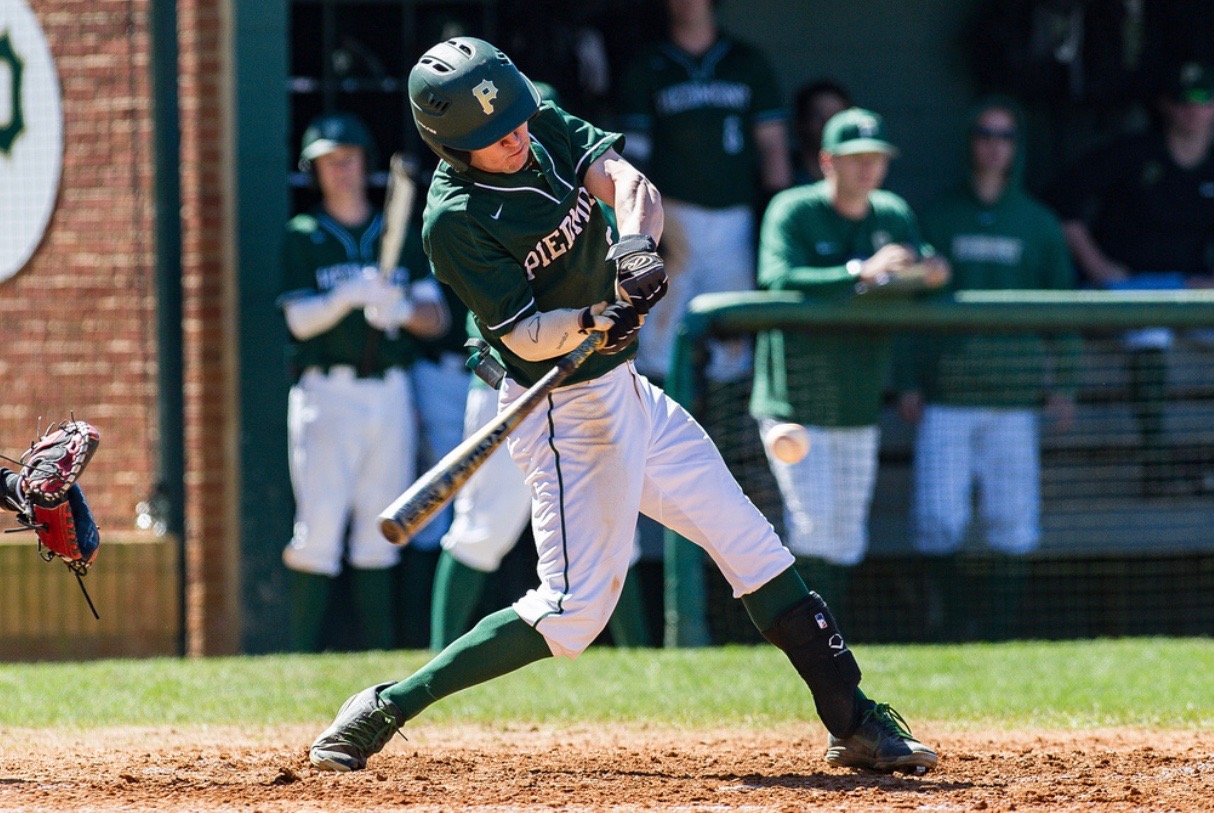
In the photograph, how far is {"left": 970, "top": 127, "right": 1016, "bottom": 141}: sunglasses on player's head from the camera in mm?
8164

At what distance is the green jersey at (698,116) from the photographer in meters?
8.31

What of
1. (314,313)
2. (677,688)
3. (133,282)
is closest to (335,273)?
(314,313)

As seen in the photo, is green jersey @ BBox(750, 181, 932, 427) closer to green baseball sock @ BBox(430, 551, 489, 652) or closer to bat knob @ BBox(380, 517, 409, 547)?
green baseball sock @ BBox(430, 551, 489, 652)

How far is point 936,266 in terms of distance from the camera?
7324mm

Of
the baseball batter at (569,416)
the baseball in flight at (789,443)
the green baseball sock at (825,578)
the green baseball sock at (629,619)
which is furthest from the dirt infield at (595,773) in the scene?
the green baseball sock at (825,578)

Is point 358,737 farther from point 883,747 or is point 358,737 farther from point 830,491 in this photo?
point 830,491

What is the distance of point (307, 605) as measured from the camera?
7.80 meters

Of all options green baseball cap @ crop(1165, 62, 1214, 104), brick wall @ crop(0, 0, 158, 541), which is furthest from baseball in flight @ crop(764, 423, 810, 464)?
green baseball cap @ crop(1165, 62, 1214, 104)

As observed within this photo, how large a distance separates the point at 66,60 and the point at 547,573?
5003 millimetres

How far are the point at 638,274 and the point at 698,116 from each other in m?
4.25

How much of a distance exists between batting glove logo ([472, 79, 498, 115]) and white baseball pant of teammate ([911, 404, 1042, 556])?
14.2ft

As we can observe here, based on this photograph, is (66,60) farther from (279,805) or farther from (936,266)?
(279,805)

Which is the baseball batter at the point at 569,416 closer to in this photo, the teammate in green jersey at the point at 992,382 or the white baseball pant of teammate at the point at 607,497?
the white baseball pant of teammate at the point at 607,497

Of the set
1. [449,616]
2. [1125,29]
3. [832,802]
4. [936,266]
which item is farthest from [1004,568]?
[832,802]
